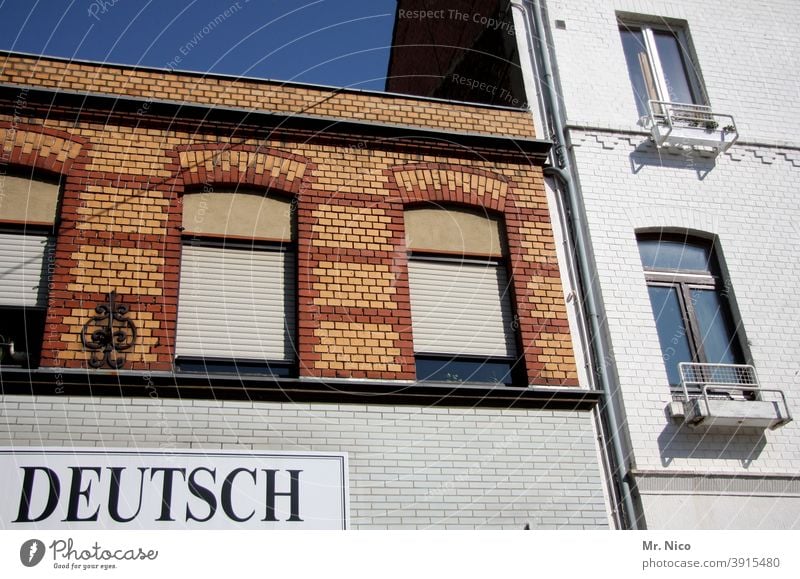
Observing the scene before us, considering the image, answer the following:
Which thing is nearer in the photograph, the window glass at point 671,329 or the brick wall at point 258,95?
the brick wall at point 258,95

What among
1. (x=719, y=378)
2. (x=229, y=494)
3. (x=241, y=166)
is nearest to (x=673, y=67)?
(x=719, y=378)

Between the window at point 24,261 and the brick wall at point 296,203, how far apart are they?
9.0 inches

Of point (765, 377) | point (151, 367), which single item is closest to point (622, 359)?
point (765, 377)

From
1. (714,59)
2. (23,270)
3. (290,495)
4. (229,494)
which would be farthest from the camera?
(714,59)

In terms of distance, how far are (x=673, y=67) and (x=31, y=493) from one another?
10.4 m

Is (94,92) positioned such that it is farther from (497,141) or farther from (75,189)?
(497,141)

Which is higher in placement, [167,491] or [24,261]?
[24,261]

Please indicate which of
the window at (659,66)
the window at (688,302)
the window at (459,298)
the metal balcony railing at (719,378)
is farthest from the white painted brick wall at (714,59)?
the metal balcony railing at (719,378)

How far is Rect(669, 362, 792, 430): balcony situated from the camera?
32.2 ft

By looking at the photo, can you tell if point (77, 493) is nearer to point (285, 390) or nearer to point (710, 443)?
point (285, 390)

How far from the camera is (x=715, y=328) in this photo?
11.1 m

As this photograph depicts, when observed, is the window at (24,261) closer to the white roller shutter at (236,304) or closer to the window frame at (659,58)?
the white roller shutter at (236,304)

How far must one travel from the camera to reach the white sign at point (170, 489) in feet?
26.7

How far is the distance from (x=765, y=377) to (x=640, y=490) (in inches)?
95.4
